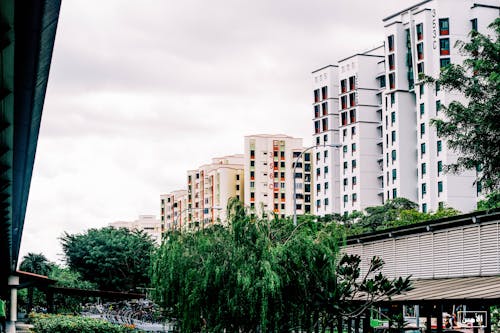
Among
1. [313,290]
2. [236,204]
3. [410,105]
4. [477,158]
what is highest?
[410,105]

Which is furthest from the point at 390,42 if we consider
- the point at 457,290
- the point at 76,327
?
the point at 457,290

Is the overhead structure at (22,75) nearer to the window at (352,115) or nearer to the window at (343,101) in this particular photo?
the window at (352,115)

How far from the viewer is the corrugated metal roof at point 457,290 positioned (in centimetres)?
2158

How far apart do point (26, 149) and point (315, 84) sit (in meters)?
127

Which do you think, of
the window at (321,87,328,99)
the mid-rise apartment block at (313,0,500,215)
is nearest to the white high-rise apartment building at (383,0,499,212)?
the mid-rise apartment block at (313,0,500,215)

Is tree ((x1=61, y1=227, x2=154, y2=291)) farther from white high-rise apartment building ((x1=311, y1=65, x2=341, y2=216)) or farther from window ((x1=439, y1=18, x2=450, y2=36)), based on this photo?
white high-rise apartment building ((x1=311, y1=65, x2=341, y2=216))

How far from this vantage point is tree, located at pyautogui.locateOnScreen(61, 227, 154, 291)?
259 feet

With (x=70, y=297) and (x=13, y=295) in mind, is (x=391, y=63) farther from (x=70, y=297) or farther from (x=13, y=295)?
(x=13, y=295)

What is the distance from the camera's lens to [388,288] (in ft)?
69.0

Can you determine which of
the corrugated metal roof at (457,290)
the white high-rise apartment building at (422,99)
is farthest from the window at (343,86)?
the corrugated metal roof at (457,290)

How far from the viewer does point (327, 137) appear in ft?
454

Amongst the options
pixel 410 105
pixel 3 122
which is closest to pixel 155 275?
pixel 3 122

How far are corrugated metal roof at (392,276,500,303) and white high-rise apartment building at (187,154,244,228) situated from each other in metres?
140

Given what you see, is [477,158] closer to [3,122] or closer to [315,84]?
[3,122]
